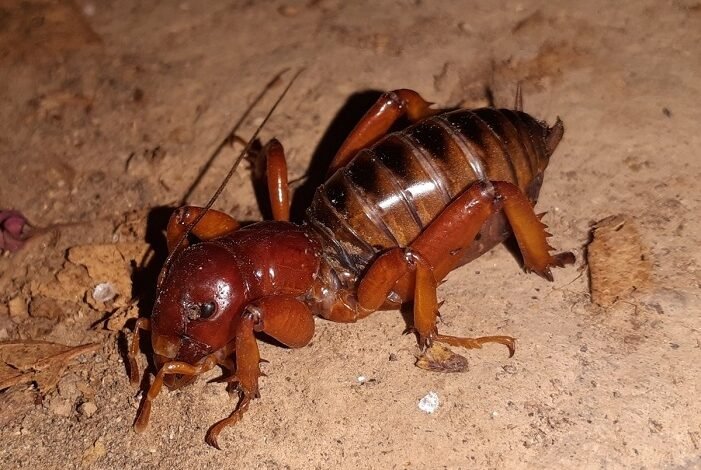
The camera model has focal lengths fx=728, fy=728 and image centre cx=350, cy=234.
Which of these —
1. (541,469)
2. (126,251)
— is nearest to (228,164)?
(126,251)

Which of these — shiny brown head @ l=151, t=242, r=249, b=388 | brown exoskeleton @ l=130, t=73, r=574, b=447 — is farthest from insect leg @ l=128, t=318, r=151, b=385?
shiny brown head @ l=151, t=242, r=249, b=388

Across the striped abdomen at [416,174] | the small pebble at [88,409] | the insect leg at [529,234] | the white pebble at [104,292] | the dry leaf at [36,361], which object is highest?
the striped abdomen at [416,174]

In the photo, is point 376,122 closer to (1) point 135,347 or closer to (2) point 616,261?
(2) point 616,261

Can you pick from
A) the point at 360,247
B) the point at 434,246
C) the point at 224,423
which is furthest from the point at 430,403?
the point at 224,423

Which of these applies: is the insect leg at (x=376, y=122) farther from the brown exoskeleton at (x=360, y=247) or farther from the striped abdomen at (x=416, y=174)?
the striped abdomen at (x=416, y=174)

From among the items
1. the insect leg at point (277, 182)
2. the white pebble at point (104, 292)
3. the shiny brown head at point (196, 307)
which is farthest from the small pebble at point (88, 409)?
the insect leg at point (277, 182)

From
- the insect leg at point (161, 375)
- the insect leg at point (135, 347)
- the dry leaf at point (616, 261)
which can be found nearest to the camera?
the insect leg at point (161, 375)

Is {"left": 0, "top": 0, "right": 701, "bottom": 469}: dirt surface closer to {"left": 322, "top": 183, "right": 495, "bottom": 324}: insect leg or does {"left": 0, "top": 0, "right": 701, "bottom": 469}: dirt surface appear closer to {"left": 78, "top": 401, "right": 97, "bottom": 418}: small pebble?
{"left": 78, "top": 401, "right": 97, "bottom": 418}: small pebble
